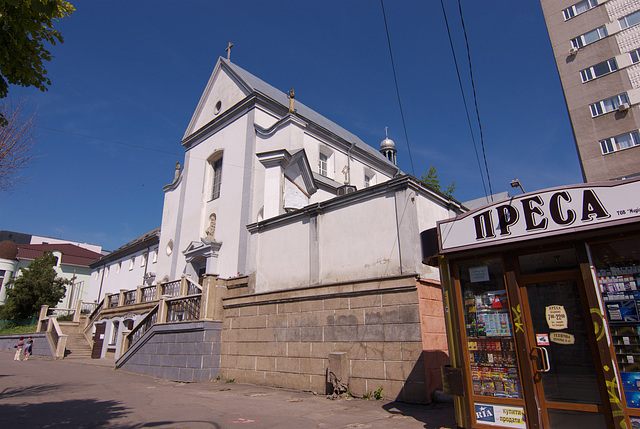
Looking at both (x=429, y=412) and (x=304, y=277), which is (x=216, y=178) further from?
(x=429, y=412)

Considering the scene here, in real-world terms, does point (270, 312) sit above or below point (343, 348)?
above

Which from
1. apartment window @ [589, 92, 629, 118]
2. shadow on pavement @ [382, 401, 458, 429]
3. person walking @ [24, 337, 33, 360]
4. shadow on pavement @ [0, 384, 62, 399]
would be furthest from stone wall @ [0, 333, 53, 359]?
apartment window @ [589, 92, 629, 118]

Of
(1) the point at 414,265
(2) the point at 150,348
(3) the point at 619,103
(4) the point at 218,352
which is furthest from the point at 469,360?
(3) the point at 619,103

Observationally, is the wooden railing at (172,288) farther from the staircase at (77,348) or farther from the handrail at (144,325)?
the staircase at (77,348)

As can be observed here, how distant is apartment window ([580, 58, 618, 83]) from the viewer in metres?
23.2

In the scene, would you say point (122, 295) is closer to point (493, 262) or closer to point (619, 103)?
point (493, 262)

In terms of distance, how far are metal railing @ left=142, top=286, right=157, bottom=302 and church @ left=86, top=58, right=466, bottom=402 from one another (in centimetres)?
116

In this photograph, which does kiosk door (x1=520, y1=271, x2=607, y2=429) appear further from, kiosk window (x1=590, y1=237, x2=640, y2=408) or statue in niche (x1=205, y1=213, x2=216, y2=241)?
statue in niche (x1=205, y1=213, x2=216, y2=241)

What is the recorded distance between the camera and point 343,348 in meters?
9.50

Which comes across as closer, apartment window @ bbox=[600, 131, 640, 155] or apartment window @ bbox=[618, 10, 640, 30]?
apartment window @ bbox=[600, 131, 640, 155]

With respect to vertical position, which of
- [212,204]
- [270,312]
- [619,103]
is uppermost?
[619,103]

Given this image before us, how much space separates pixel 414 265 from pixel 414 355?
6.76 ft

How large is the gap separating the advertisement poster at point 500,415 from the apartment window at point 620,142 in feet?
76.4

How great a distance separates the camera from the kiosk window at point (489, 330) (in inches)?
218
